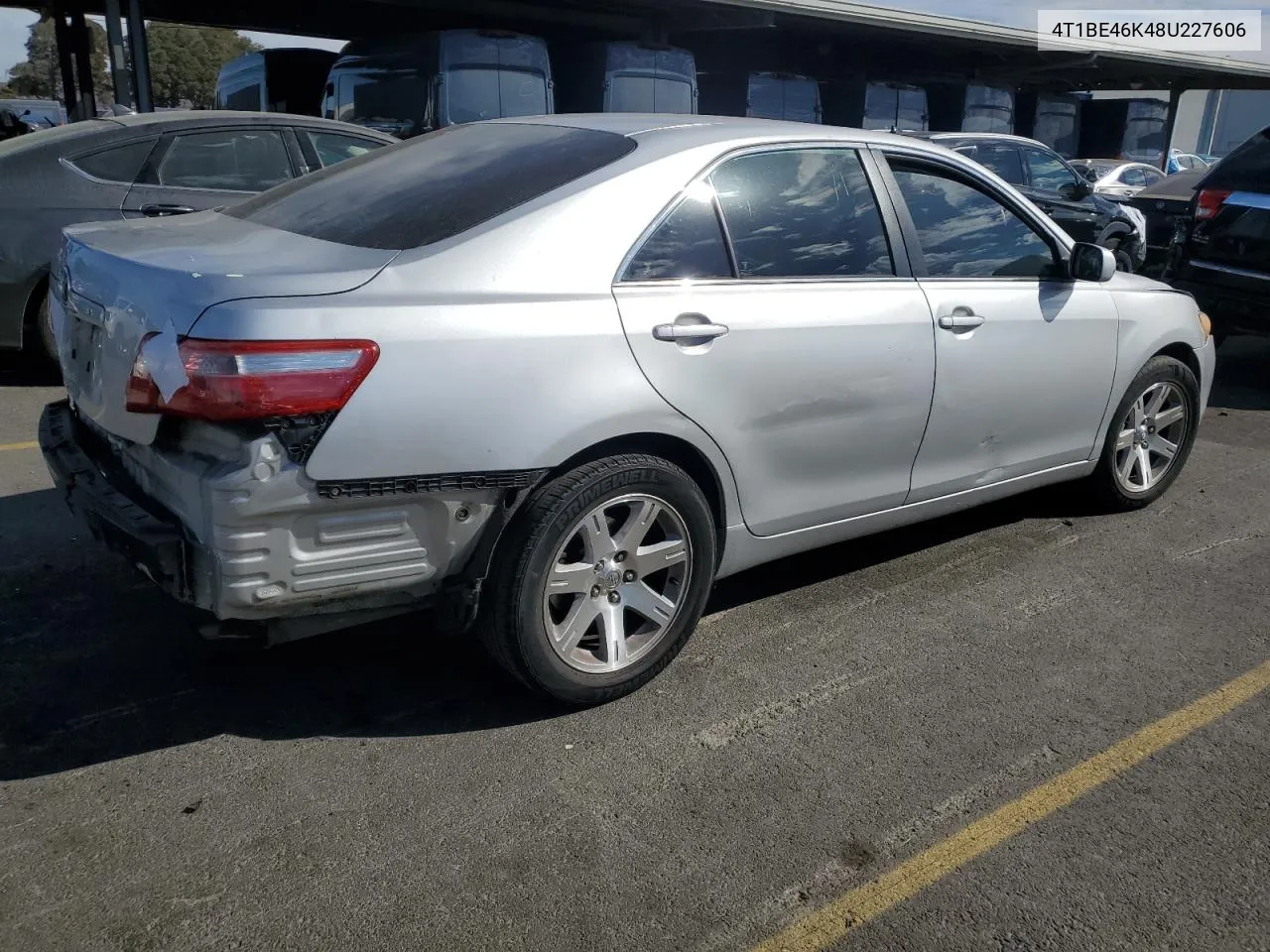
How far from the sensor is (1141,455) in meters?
5.12

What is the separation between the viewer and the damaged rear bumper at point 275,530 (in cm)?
267

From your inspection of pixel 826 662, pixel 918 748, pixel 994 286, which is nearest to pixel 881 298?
pixel 994 286

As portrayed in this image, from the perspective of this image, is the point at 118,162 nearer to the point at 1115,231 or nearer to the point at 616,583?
the point at 616,583

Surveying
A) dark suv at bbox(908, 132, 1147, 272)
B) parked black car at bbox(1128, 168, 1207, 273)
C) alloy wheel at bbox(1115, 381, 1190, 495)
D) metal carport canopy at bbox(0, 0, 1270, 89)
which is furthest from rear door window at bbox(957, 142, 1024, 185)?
alloy wheel at bbox(1115, 381, 1190, 495)

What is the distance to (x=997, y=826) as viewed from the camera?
2.83m

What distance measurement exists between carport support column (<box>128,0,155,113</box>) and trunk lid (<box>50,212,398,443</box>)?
1017 centimetres

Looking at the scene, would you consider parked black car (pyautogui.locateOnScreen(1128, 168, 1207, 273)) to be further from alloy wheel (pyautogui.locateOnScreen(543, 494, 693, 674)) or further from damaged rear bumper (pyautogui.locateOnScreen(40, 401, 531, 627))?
damaged rear bumper (pyautogui.locateOnScreen(40, 401, 531, 627))

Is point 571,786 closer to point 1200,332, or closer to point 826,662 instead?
point 826,662

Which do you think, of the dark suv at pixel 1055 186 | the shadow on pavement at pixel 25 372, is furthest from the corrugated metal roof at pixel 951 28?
the shadow on pavement at pixel 25 372

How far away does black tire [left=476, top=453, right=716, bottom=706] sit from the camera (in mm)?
3023

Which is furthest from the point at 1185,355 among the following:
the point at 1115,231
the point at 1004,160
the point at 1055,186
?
the point at 1115,231

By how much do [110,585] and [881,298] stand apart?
2.81 meters

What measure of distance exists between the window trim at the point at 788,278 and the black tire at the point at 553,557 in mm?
538

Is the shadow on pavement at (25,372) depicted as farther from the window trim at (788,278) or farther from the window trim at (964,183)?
the window trim at (964,183)
